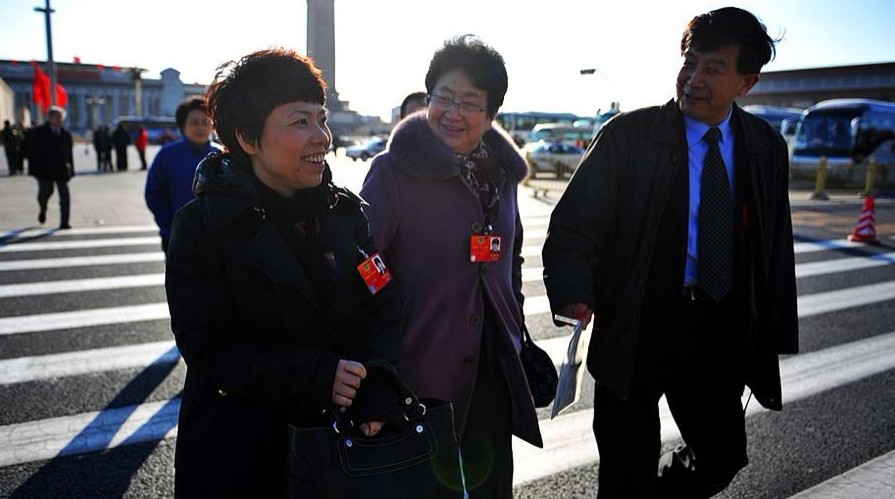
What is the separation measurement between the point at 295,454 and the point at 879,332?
6.15 metres

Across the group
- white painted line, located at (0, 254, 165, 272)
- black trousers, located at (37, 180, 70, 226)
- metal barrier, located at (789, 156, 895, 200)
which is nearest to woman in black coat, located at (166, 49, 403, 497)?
white painted line, located at (0, 254, 165, 272)

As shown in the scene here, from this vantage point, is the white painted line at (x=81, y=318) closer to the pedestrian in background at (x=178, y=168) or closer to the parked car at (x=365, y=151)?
the pedestrian in background at (x=178, y=168)

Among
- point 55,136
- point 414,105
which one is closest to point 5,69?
point 55,136

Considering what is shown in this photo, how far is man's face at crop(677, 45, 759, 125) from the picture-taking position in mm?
2389

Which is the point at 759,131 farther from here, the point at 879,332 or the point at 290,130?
the point at 879,332

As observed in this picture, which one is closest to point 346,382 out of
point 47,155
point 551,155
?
point 47,155

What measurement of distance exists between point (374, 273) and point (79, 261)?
7.86 metres

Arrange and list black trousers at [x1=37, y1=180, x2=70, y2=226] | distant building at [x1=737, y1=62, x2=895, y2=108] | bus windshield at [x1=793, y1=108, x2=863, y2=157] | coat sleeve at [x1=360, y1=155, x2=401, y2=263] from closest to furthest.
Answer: coat sleeve at [x1=360, y1=155, x2=401, y2=263] < black trousers at [x1=37, y1=180, x2=70, y2=226] < bus windshield at [x1=793, y1=108, x2=863, y2=157] < distant building at [x1=737, y1=62, x2=895, y2=108]

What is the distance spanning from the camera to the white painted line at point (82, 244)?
917cm

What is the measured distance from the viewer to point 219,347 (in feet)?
5.35

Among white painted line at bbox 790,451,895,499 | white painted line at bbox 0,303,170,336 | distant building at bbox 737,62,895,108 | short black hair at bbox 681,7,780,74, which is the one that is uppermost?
distant building at bbox 737,62,895,108

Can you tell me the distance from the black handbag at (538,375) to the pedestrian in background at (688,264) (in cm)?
18

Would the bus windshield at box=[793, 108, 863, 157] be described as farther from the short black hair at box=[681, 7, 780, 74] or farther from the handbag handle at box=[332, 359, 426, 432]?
the handbag handle at box=[332, 359, 426, 432]

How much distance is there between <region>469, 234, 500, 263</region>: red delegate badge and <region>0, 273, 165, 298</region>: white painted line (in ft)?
19.5
